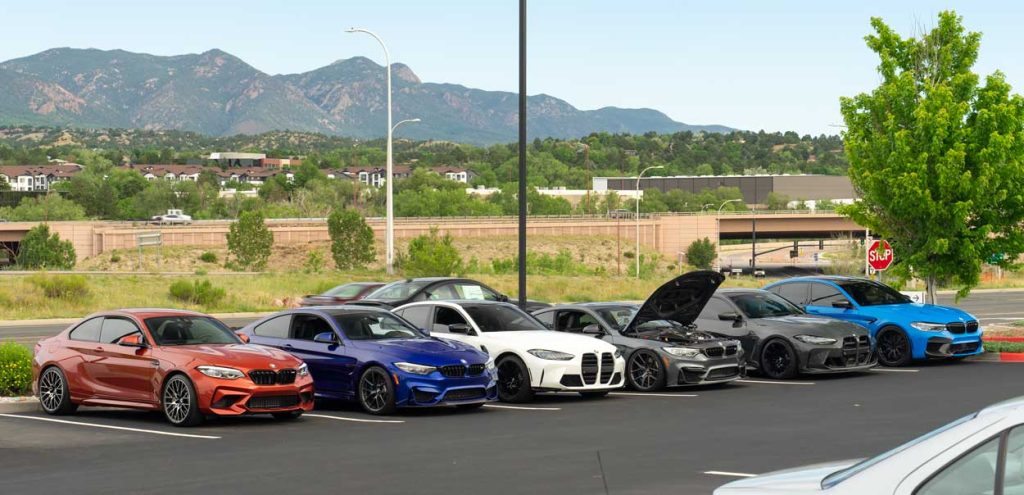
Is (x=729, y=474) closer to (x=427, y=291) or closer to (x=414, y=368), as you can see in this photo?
(x=414, y=368)

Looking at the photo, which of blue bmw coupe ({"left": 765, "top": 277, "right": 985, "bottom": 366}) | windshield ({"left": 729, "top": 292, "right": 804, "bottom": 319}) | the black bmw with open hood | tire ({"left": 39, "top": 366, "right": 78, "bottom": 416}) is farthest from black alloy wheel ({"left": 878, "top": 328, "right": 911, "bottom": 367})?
tire ({"left": 39, "top": 366, "right": 78, "bottom": 416})

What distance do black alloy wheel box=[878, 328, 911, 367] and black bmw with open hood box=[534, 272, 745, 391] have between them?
14.7 ft

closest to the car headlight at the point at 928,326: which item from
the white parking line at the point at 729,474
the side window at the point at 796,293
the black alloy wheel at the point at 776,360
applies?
the side window at the point at 796,293

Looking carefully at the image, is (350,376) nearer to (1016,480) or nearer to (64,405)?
(64,405)

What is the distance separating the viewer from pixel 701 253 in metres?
133

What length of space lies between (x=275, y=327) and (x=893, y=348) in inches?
454

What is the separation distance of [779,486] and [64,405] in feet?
44.3

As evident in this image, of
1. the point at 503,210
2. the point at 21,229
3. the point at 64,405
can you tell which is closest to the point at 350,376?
the point at 64,405

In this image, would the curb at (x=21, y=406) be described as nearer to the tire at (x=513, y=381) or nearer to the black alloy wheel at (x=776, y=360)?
the tire at (x=513, y=381)

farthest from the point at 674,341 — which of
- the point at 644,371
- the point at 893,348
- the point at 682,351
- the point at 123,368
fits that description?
the point at 123,368

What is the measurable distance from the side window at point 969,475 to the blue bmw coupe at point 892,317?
1962 cm

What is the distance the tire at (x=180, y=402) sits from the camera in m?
15.4

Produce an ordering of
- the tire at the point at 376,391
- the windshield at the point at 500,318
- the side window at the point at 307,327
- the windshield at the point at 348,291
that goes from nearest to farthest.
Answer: the tire at the point at 376,391, the side window at the point at 307,327, the windshield at the point at 500,318, the windshield at the point at 348,291

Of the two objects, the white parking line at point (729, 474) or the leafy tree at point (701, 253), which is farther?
the leafy tree at point (701, 253)
